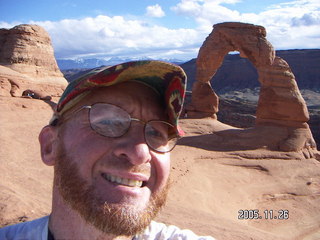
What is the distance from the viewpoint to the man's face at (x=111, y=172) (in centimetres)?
131

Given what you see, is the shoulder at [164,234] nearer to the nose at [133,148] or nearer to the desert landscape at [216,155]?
the nose at [133,148]

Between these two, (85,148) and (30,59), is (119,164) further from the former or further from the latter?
(30,59)

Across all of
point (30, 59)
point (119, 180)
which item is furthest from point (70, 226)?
point (30, 59)

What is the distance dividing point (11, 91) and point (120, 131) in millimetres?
15557

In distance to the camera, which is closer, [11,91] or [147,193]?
[147,193]

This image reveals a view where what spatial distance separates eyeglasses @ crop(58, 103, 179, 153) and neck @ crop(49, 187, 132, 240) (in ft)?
1.29

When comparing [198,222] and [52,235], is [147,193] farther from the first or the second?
[198,222]

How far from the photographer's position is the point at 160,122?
5.16 ft

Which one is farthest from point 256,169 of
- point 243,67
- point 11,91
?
point 243,67

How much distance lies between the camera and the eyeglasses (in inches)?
55.3
